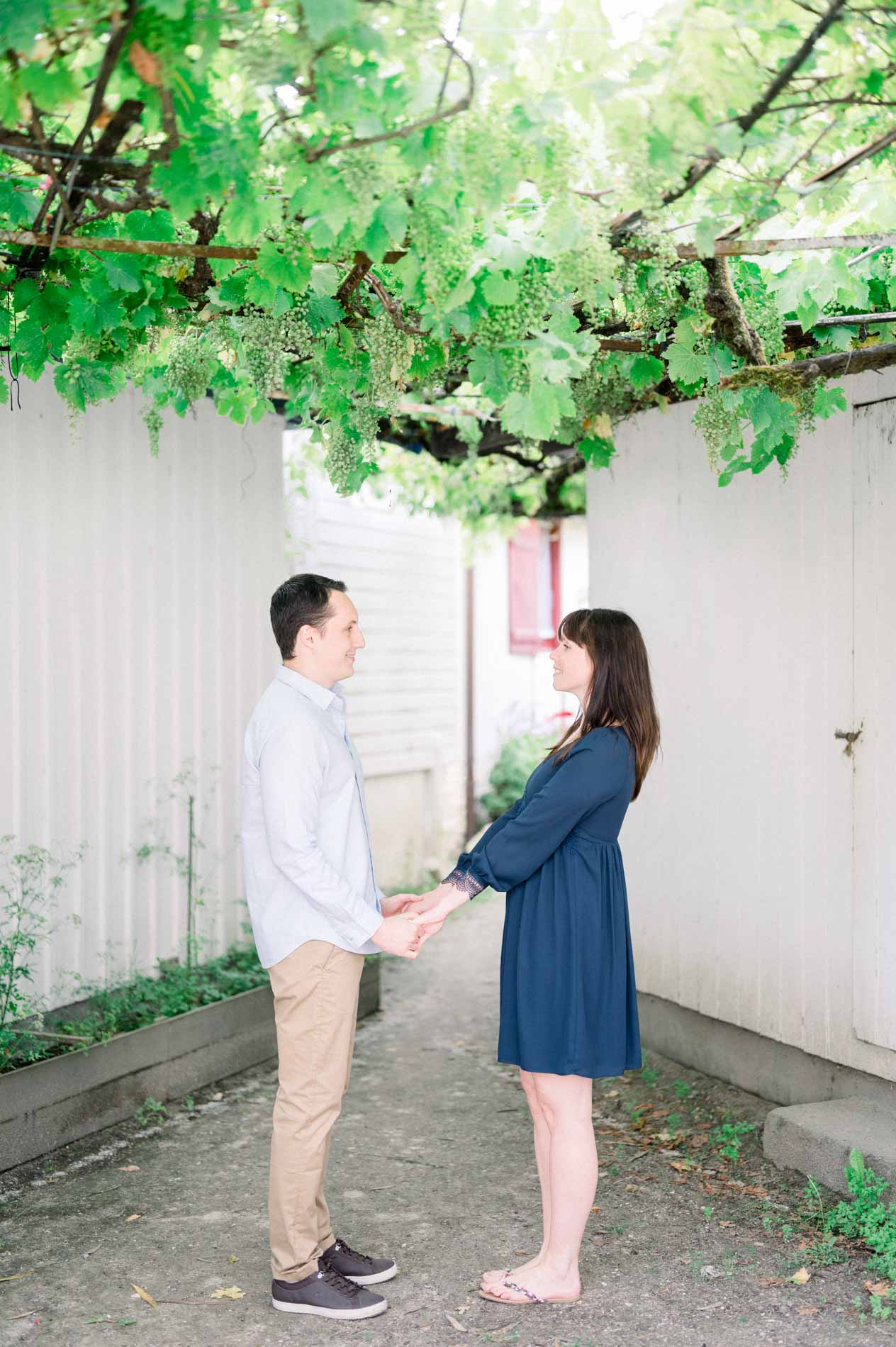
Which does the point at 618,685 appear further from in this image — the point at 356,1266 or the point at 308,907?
the point at 356,1266

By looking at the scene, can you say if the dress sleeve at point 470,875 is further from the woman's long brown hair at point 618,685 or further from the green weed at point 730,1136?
the green weed at point 730,1136

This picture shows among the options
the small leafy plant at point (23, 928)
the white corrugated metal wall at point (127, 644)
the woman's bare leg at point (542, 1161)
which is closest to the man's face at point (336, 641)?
the woman's bare leg at point (542, 1161)

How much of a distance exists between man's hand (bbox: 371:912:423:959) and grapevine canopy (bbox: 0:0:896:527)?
1.36 meters

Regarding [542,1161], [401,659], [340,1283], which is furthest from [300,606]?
[401,659]

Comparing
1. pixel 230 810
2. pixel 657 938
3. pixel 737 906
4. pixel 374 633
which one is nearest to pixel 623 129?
pixel 737 906

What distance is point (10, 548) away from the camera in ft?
15.9

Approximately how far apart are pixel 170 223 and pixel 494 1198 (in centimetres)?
326

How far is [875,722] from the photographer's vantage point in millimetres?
Answer: 4395

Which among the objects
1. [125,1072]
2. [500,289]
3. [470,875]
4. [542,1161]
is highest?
[500,289]

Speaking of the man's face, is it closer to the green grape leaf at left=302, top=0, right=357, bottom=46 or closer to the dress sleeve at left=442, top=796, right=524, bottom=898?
the dress sleeve at left=442, top=796, right=524, bottom=898

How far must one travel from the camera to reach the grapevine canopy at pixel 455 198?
7.76 feet

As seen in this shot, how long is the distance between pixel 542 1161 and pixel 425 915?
800 millimetres

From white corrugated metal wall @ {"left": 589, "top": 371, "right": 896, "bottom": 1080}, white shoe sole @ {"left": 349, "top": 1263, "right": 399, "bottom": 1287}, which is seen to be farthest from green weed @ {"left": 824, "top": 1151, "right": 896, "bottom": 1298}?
white shoe sole @ {"left": 349, "top": 1263, "right": 399, "bottom": 1287}

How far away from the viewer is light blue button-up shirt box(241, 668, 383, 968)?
10.5ft
